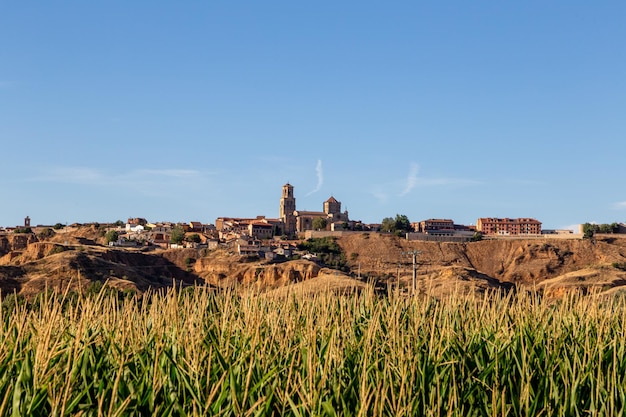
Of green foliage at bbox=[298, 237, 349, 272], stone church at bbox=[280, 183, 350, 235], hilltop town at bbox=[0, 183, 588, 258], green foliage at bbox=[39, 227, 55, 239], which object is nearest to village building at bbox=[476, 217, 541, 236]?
hilltop town at bbox=[0, 183, 588, 258]

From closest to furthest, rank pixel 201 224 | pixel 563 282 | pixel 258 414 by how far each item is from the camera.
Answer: pixel 258 414
pixel 563 282
pixel 201 224

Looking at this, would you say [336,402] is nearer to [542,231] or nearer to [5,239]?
[5,239]

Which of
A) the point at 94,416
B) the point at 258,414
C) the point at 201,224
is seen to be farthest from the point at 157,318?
the point at 201,224

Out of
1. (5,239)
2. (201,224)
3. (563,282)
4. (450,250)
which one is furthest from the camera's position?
(201,224)

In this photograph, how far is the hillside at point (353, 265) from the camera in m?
66.6

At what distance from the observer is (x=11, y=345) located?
10.1 metres

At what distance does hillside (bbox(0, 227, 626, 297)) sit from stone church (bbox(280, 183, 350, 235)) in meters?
27.0

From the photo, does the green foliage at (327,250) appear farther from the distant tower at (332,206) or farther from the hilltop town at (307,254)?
the distant tower at (332,206)

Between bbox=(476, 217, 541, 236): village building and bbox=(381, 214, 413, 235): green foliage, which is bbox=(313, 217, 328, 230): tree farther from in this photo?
bbox=(476, 217, 541, 236): village building

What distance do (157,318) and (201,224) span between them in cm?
11806

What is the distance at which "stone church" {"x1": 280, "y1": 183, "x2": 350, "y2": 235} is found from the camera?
449ft

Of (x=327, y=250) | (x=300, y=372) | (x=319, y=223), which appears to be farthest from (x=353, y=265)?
(x=300, y=372)

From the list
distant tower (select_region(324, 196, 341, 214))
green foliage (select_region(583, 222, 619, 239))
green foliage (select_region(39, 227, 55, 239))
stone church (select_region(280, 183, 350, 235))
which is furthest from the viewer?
distant tower (select_region(324, 196, 341, 214))

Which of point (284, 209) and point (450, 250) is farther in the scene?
point (284, 209)
